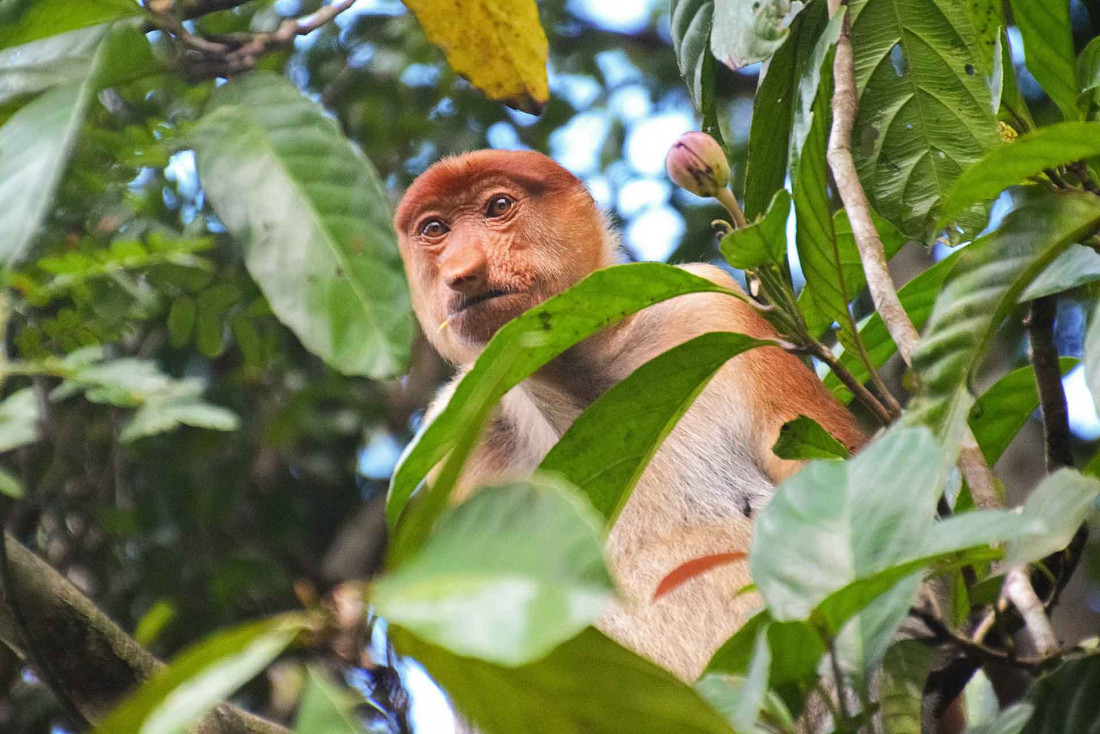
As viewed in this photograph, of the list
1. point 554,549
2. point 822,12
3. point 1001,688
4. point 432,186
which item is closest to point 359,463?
point 432,186

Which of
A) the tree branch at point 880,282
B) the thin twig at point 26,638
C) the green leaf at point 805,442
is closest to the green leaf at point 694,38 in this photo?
the tree branch at point 880,282

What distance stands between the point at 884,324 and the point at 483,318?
4.49 ft

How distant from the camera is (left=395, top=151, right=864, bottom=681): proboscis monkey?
283cm

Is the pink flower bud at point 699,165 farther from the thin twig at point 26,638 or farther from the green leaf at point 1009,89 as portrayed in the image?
the thin twig at point 26,638

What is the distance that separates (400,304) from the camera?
1123 mm

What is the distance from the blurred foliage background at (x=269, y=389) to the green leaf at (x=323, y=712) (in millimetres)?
2339

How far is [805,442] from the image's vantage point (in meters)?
1.68

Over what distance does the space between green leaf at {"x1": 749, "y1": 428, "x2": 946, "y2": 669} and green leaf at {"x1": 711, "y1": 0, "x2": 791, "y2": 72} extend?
0.69 m

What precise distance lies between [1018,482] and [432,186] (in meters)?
2.54

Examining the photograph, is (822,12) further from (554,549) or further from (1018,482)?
(1018,482)

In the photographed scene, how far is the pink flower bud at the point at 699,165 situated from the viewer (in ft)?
5.19

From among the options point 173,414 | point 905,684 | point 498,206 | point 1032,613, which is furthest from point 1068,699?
point 498,206

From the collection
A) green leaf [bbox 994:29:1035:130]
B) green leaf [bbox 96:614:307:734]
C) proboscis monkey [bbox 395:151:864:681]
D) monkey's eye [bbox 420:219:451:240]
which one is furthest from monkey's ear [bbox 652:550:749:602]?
monkey's eye [bbox 420:219:451:240]

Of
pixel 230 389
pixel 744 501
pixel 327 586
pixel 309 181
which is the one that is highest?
pixel 309 181
